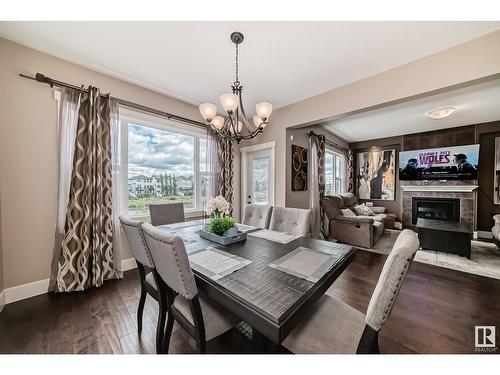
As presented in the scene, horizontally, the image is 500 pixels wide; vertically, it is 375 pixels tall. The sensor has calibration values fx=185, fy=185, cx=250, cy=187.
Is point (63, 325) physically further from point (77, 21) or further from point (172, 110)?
point (172, 110)

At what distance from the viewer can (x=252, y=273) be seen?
3.61 feet

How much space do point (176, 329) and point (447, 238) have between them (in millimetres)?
4343

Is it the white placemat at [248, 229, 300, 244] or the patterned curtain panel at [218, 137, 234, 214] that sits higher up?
the patterned curtain panel at [218, 137, 234, 214]

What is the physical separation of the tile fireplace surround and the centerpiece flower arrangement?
5717 millimetres

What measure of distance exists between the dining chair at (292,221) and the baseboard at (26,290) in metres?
2.63

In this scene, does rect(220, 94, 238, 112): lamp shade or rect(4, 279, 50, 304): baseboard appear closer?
rect(220, 94, 238, 112): lamp shade

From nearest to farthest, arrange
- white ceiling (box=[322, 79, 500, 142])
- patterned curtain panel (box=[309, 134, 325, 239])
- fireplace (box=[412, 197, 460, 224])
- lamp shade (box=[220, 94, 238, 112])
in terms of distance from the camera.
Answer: lamp shade (box=[220, 94, 238, 112]), white ceiling (box=[322, 79, 500, 142]), patterned curtain panel (box=[309, 134, 325, 239]), fireplace (box=[412, 197, 460, 224])

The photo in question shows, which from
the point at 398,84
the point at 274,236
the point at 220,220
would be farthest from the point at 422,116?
the point at 220,220

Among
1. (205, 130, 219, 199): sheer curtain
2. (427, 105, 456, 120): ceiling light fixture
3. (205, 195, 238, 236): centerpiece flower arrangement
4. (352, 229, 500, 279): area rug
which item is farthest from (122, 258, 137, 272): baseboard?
(427, 105, 456, 120): ceiling light fixture

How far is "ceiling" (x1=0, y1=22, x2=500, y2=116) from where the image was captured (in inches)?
65.6

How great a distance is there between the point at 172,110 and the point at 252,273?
2.95 meters

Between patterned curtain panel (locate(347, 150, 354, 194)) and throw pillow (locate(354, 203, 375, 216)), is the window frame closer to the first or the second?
patterned curtain panel (locate(347, 150, 354, 194))

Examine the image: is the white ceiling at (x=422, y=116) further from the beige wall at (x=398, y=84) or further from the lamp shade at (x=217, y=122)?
the lamp shade at (x=217, y=122)

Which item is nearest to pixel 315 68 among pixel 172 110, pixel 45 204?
pixel 172 110
